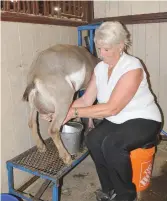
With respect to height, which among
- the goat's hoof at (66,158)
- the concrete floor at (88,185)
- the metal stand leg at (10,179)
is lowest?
the concrete floor at (88,185)

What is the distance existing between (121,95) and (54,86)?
52 cm

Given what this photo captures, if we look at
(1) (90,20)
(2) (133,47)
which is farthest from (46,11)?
(2) (133,47)

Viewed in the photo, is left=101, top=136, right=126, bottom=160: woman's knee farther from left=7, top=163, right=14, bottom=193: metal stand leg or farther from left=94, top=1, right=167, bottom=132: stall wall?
left=94, top=1, right=167, bottom=132: stall wall

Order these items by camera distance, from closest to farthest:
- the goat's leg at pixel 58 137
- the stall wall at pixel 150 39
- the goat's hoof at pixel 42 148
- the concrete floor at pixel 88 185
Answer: the goat's leg at pixel 58 137 → the concrete floor at pixel 88 185 → the goat's hoof at pixel 42 148 → the stall wall at pixel 150 39

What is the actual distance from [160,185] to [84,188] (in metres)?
0.68

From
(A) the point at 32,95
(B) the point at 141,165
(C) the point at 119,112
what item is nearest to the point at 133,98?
(C) the point at 119,112

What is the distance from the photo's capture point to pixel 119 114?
6.00 ft

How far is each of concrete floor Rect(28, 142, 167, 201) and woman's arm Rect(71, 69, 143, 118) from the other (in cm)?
79

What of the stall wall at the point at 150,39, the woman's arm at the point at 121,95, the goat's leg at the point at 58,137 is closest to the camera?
the woman's arm at the point at 121,95

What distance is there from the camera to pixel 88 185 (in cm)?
223

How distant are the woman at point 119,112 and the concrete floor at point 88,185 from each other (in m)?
0.26

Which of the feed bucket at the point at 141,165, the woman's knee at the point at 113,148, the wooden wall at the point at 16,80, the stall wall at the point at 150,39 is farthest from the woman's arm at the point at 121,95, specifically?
the stall wall at the point at 150,39

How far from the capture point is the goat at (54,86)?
186cm

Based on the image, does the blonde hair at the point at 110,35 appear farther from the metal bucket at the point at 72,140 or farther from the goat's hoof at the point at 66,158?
the goat's hoof at the point at 66,158
